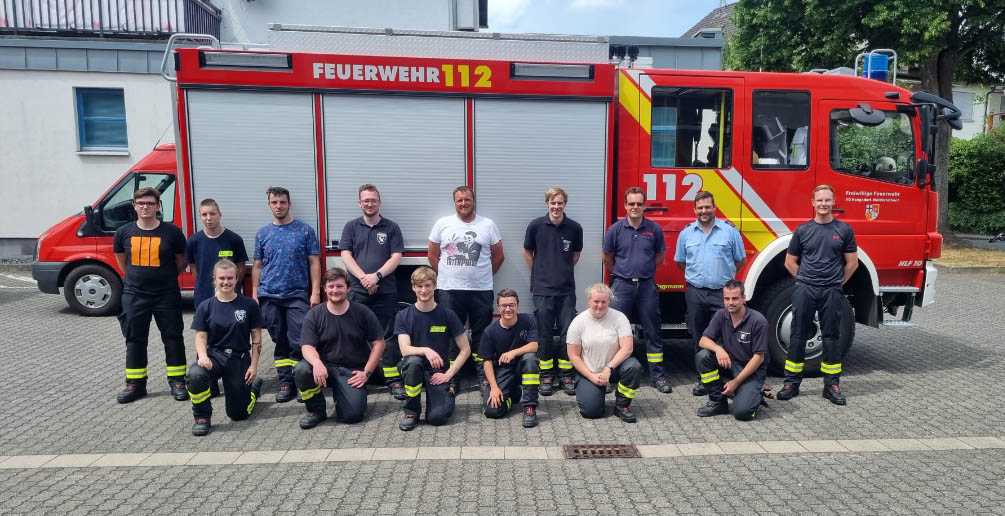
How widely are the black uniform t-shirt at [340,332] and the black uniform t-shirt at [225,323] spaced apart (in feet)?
1.39

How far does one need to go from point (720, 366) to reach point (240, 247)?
385cm

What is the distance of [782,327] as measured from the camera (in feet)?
19.2

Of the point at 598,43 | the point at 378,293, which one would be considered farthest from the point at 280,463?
the point at 598,43

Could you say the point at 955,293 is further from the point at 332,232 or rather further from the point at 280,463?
the point at 280,463

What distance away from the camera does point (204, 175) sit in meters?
5.28

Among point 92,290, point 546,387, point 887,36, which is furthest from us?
point 887,36

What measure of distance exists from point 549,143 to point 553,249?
901 mm

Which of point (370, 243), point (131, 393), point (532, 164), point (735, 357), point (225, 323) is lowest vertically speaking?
point (131, 393)

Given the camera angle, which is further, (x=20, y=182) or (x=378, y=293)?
(x=20, y=182)

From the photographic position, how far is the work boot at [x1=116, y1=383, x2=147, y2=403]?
5305 mm

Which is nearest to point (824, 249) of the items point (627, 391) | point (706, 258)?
point (706, 258)

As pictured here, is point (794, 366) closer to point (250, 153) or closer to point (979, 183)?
point (250, 153)

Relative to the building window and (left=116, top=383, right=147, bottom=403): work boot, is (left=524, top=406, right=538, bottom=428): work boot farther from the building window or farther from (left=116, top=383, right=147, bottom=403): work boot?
the building window

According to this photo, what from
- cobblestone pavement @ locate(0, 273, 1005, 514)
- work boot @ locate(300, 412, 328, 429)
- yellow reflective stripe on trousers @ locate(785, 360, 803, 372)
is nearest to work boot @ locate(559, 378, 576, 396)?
cobblestone pavement @ locate(0, 273, 1005, 514)
